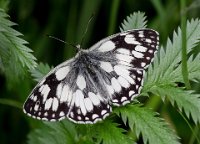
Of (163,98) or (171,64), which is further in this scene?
(171,64)

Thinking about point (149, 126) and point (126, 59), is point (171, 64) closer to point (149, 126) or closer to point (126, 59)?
point (126, 59)

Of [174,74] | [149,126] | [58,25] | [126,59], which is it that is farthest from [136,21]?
[58,25]

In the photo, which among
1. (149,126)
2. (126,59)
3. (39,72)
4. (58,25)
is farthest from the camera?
(58,25)

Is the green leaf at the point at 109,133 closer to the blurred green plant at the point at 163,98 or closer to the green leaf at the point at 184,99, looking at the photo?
the blurred green plant at the point at 163,98

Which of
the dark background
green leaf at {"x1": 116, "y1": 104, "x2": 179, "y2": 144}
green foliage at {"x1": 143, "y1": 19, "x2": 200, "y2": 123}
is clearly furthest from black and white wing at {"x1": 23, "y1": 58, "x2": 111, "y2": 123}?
the dark background

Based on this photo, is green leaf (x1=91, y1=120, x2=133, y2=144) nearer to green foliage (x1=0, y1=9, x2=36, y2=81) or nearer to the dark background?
green foliage (x1=0, y1=9, x2=36, y2=81)

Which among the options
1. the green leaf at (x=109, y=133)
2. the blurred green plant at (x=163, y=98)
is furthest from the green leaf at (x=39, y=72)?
the green leaf at (x=109, y=133)

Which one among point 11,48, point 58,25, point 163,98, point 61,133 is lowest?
point 61,133

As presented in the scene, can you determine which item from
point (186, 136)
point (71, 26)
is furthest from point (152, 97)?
point (71, 26)
